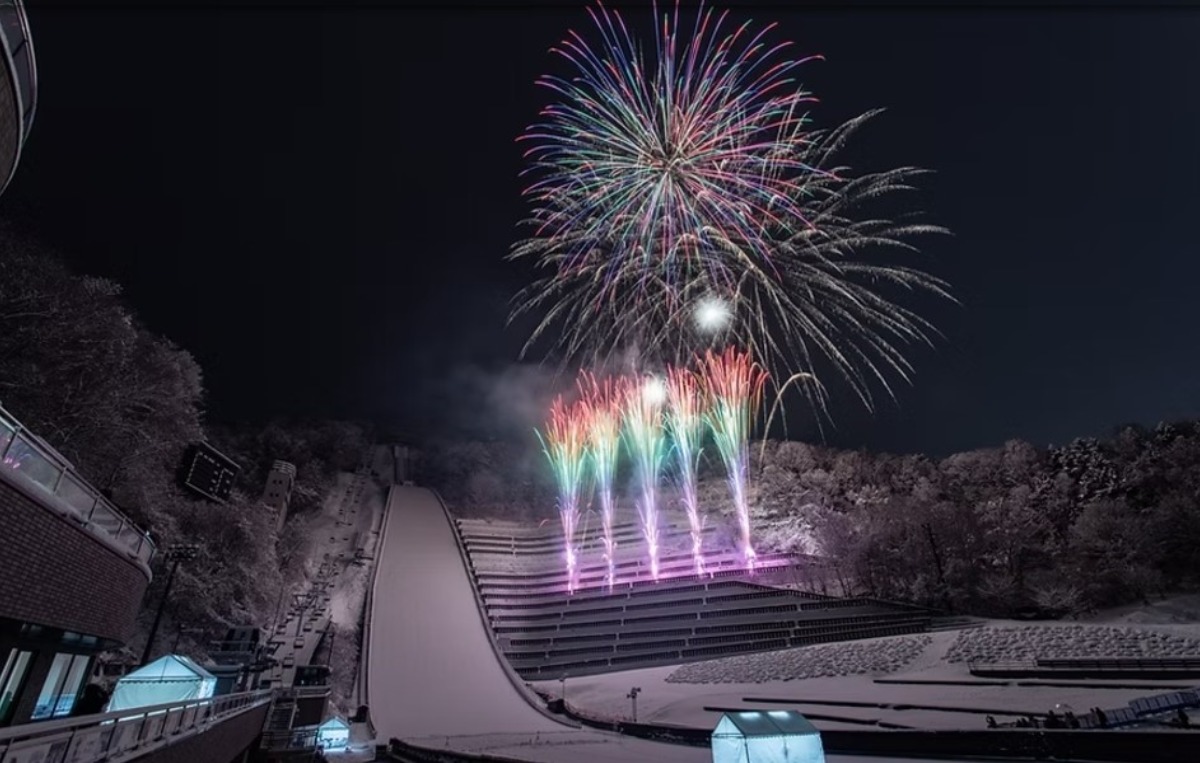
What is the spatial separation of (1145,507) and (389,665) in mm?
47291

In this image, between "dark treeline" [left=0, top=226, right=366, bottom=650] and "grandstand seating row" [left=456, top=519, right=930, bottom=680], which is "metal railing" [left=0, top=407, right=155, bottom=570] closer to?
"dark treeline" [left=0, top=226, right=366, bottom=650]

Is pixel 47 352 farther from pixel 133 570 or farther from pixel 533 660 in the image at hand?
pixel 533 660

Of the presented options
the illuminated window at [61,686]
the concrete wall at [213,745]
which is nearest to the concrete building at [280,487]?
the concrete wall at [213,745]

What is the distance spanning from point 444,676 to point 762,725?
93.1ft

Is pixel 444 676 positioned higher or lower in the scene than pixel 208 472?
lower

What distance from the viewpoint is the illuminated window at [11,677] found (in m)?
9.25

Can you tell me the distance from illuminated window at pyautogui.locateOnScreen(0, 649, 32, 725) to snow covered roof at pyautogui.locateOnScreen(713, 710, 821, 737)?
11577 mm

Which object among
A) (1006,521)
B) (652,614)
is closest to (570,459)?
(652,614)

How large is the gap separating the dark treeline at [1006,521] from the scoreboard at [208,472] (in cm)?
3724

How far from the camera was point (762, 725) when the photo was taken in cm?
1134

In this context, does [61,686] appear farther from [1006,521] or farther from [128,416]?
[1006,521]

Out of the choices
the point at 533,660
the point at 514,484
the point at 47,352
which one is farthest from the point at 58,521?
the point at 514,484

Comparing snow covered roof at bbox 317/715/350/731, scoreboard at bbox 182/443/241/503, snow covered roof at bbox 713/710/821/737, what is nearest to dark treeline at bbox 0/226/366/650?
scoreboard at bbox 182/443/241/503

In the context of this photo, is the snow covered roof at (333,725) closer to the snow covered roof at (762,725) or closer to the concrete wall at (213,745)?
the concrete wall at (213,745)
